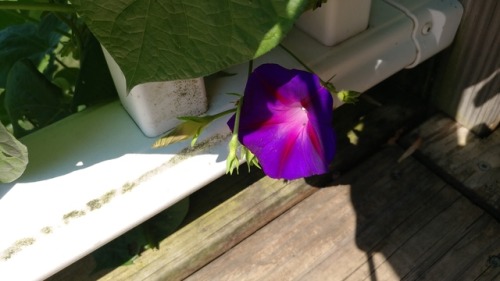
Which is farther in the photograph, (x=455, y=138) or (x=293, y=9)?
(x=455, y=138)

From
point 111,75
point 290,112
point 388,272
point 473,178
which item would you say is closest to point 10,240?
point 111,75

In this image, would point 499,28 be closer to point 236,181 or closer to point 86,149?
point 236,181

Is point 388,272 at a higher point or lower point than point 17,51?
lower

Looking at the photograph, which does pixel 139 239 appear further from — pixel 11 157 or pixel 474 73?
pixel 474 73

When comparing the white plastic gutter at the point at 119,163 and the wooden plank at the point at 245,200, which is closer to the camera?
the white plastic gutter at the point at 119,163

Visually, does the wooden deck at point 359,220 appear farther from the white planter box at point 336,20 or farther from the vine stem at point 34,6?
the vine stem at point 34,6

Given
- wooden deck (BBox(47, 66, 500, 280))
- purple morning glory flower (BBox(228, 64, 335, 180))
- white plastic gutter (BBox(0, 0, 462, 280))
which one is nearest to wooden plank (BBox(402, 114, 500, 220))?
wooden deck (BBox(47, 66, 500, 280))

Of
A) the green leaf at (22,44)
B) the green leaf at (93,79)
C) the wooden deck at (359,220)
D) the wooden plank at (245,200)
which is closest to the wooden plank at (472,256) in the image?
Result: the wooden deck at (359,220)
